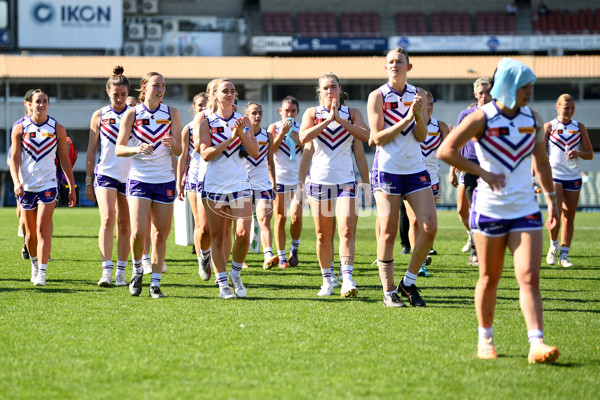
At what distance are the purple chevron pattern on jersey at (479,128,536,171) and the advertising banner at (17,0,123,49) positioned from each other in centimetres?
4150

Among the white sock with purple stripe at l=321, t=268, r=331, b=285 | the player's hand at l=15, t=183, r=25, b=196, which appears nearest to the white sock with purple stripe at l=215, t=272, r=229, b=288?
the white sock with purple stripe at l=321, t=268, r=331, b=285

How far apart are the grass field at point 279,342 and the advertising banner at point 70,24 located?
3672cm

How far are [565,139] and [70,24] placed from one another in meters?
37.5

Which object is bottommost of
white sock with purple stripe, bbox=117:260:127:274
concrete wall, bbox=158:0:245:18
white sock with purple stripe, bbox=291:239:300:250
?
white sock with purple stripe, bbox=291:239:300:250

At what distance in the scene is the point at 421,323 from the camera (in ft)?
21.2

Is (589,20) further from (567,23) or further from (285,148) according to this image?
(285,148)

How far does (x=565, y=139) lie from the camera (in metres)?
11.2

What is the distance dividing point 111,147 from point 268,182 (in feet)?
6.69

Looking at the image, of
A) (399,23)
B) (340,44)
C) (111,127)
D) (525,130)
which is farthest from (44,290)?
(399,23)

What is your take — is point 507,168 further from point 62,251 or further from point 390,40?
point 390,40

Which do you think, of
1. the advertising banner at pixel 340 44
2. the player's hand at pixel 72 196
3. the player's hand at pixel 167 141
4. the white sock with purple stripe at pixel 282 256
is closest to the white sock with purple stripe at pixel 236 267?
the player's hand at pixel 167 141

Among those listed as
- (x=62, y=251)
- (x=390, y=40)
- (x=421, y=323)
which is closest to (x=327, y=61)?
(x=390, y=40)

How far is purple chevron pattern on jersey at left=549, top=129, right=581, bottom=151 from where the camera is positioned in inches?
441

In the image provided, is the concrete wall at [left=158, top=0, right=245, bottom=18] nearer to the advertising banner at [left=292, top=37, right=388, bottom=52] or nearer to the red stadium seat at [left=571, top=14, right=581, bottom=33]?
the advertising banner at [left=292, top=37, right=388, bottom=52]
